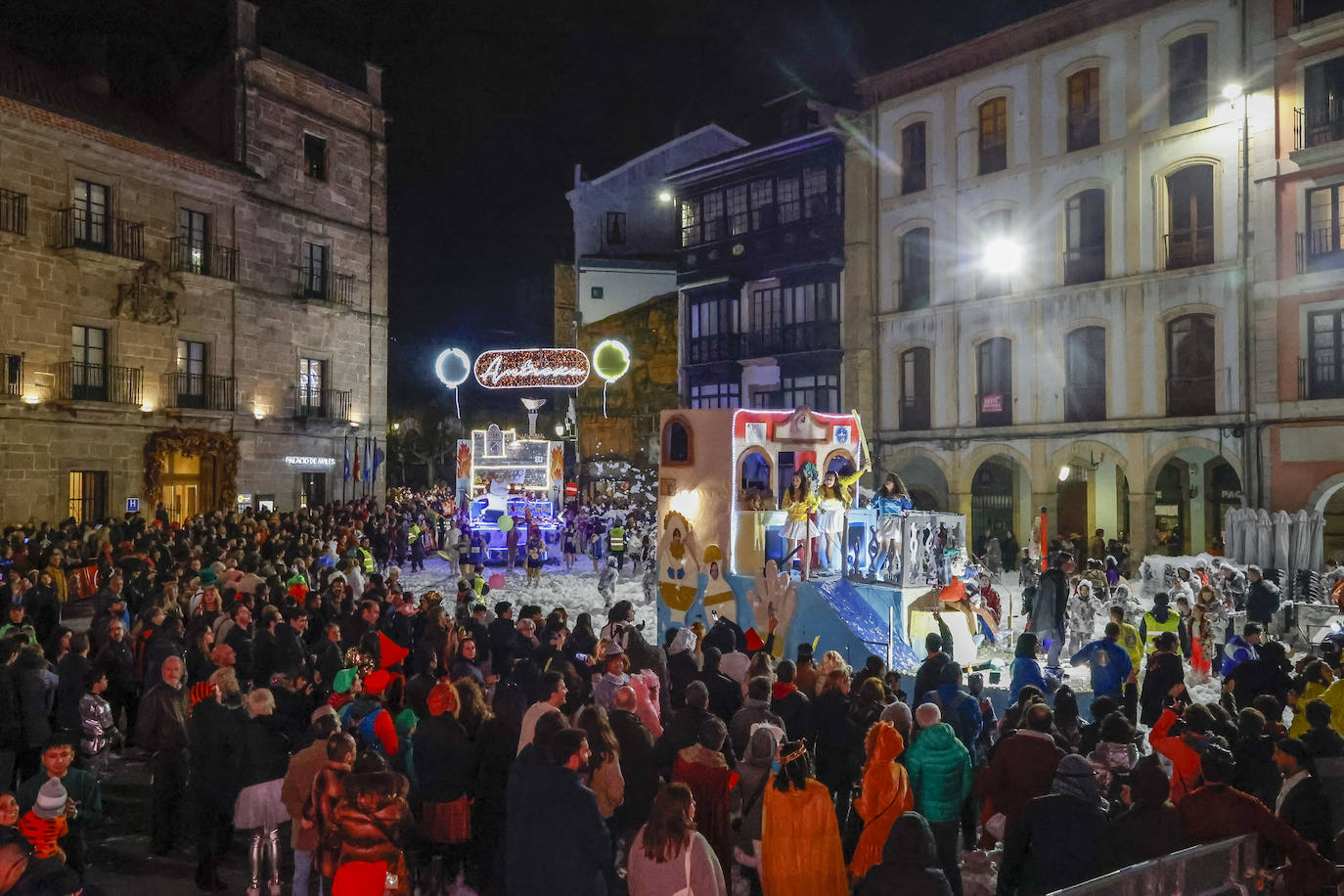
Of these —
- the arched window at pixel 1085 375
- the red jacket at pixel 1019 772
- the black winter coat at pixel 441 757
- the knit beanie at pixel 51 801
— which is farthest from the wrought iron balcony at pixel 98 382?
the arched window at pixel 1085 375

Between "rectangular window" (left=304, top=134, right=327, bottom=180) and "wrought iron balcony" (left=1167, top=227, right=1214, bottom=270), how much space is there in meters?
24.4

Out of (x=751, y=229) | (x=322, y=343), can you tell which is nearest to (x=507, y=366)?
(x=322, y=343)

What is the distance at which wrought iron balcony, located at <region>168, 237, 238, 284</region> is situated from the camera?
2578 cm

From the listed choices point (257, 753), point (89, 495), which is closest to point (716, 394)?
point (89, 495)

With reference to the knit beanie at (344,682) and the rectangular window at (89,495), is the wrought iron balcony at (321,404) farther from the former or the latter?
the knit beanie at (344,682)

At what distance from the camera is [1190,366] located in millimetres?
23406

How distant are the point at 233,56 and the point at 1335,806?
30010 millimetres

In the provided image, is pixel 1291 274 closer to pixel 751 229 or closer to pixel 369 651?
pixel 751 229

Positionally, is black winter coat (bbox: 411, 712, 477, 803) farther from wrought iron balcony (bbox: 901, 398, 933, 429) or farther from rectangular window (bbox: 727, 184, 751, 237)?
rectangular window (bbox: 727, 184, 751, 237)

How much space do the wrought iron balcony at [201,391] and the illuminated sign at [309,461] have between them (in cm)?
251

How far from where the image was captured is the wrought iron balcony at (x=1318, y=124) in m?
20.8

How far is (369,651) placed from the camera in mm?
9195

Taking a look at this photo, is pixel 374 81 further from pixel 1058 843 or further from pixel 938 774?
pixel 1058 843

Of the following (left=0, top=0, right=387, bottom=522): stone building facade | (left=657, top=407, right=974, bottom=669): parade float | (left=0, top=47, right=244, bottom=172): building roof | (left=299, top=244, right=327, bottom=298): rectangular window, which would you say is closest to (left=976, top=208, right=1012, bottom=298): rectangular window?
(left=657, top=407, right=974, bottom=669): parade float
